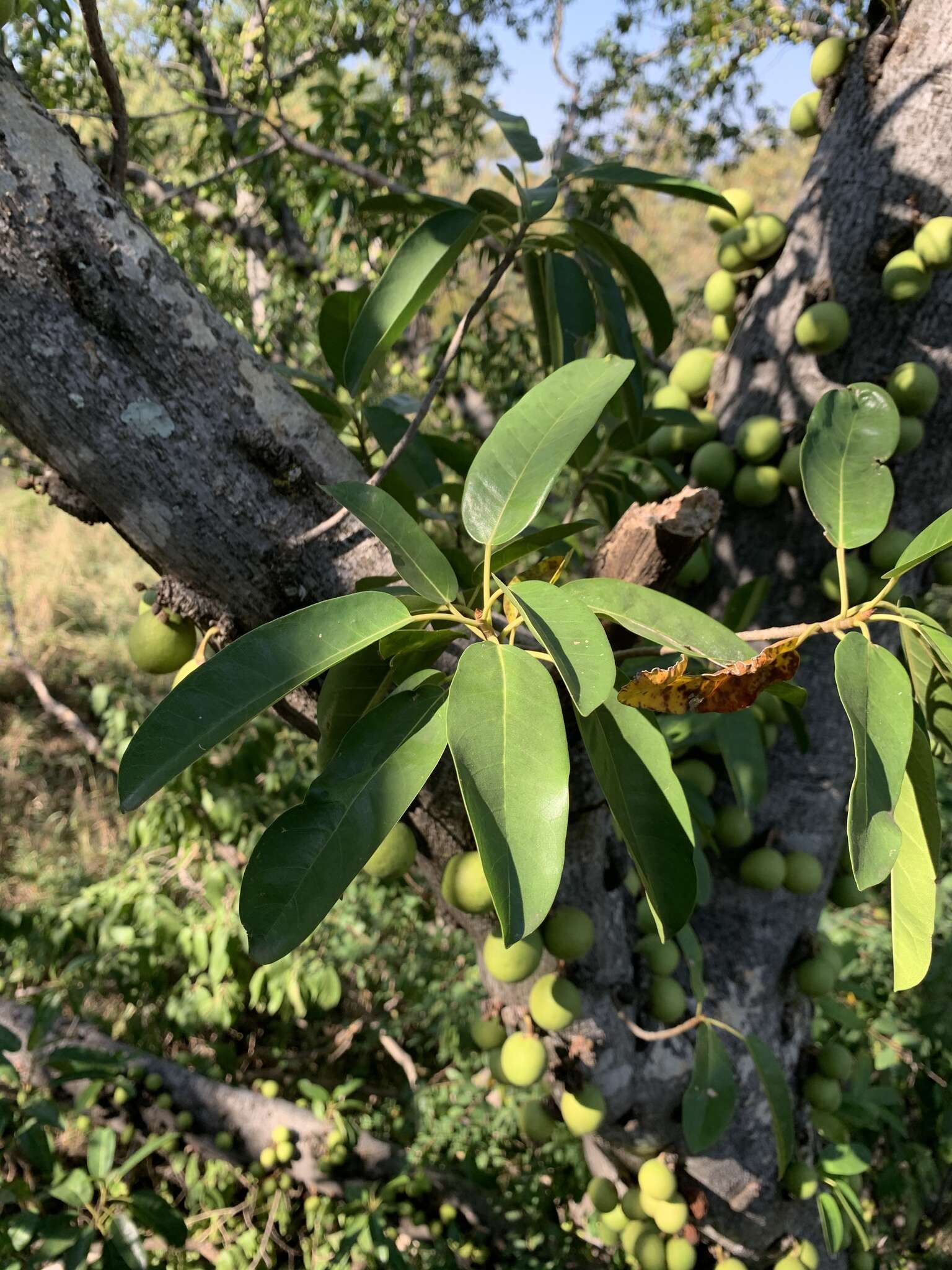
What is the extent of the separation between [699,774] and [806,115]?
1008mm

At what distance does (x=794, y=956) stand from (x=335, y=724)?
890mm

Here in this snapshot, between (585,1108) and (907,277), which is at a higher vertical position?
(907,277)

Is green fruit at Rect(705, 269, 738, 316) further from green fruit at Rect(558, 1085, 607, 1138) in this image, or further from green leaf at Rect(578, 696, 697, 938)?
green fruit at Rect(558, 1085, 607, 1138)

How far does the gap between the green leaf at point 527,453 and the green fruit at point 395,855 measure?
0.32 m

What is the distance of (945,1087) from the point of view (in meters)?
1.67

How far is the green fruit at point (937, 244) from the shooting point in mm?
931

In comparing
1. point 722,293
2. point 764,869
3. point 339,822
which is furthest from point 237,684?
point 722,293

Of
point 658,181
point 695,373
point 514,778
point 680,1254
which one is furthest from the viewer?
point 695,373

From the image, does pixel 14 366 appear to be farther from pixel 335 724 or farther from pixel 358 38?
pixel 358 38

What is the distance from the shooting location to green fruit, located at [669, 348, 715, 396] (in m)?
1.22

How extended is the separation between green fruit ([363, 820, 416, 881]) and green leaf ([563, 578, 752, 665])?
1.06 ft

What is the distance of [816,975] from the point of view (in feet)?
3.71

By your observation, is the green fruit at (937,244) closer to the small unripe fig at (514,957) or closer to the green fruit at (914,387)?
the green fruit at (914,387)

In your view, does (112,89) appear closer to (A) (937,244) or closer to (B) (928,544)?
(B) (928,544)
